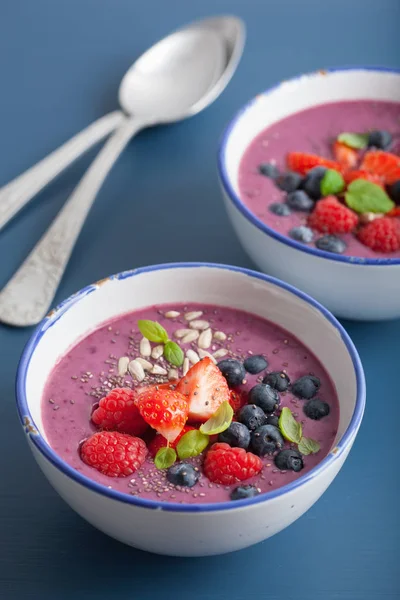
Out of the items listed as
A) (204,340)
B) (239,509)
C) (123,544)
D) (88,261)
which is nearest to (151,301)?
(204,340)

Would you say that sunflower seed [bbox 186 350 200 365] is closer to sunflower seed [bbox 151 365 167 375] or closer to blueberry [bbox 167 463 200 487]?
sunflower seed [bbox 151 365 167 375]

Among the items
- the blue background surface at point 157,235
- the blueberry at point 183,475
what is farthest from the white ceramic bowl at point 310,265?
the blueberry at point 183,475

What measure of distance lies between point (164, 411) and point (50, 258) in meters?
0.67

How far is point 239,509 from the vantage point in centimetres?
130

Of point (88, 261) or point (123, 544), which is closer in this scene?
point (123, 544)

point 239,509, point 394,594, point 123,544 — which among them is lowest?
point 394,594

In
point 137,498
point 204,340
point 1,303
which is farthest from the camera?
point 1,303

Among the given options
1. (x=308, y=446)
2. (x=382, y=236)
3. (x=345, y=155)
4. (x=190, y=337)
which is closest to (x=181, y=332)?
(x=190, y=337)

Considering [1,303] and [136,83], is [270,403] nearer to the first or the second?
[1,303]

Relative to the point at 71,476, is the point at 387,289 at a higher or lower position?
lower

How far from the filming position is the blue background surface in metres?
1.49

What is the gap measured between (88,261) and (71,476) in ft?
2.64

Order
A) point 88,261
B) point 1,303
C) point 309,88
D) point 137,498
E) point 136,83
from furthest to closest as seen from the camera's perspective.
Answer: point 136,83, point 309,88, point 88,261, point 1,303, point 137,498

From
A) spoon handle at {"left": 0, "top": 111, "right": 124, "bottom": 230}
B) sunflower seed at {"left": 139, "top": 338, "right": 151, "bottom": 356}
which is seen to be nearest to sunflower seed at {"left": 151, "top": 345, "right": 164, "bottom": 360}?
sunflower seed at {"left": 139, "top": 338, "right": 151, "bottom": 356}
